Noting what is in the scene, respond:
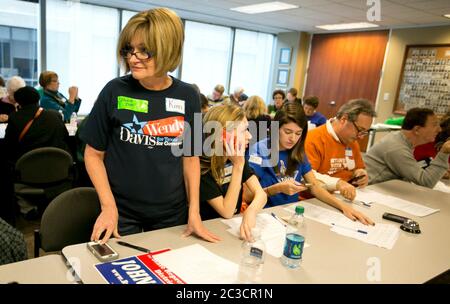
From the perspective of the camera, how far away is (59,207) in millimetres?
1354

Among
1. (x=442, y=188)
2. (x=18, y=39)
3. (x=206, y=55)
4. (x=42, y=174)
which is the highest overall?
(x=206, y=55)

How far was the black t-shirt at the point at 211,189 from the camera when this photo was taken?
147 cm

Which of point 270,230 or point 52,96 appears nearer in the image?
point 270,230

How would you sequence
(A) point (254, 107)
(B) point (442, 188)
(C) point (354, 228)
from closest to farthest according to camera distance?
1. (C) point (354, 228)
2. (B) point (442, 188)
3. (A) point (254, 107)

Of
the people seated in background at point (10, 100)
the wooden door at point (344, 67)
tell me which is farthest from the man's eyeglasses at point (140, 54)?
the wooden door at point (344, 67)

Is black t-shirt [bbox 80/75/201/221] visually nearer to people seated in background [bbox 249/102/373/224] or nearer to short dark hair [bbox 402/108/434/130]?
people seated in background [bbox 249/102/373/224]

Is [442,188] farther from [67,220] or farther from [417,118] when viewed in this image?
[67,220]

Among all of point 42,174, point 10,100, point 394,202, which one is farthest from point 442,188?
point 10,100

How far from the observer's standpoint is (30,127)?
9.23 ft

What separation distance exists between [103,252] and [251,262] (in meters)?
0.50

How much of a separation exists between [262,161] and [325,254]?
745 millimetres

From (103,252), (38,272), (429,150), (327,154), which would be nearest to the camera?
(38,272)
